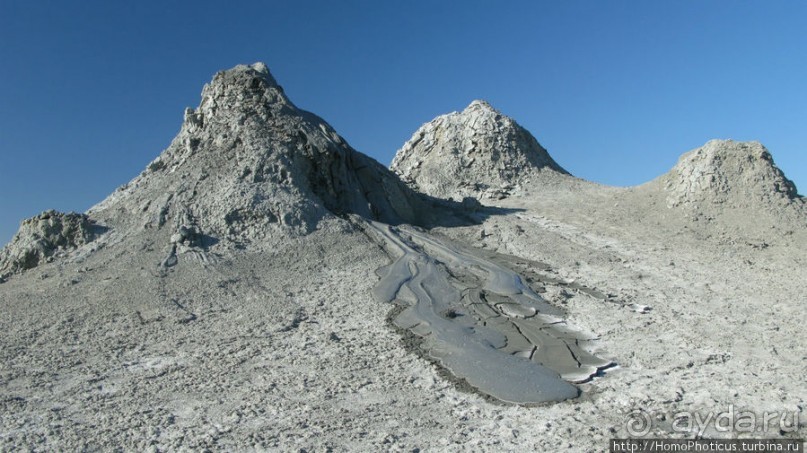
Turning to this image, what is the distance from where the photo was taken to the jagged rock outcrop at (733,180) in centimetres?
1812

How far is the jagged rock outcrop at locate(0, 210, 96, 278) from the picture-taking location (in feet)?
44.8

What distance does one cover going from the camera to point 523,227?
1791 centimetres

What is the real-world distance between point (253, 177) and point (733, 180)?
14.2m

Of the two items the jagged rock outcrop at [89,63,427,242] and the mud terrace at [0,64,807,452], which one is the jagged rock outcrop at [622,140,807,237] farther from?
the jagged rock outcrop at [89,63,427,242]

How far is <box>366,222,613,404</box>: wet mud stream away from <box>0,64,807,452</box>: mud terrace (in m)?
0.05

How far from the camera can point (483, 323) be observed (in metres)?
10.4

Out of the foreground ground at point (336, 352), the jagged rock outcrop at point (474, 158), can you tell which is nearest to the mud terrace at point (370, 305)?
the foreground ground at point (336, 352)

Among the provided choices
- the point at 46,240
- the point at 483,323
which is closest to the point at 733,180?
the point at 483,323

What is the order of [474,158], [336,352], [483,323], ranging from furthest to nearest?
[474,158] < [483,323] < [336,352]

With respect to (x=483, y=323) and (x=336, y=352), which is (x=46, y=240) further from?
(x=483, y=323)

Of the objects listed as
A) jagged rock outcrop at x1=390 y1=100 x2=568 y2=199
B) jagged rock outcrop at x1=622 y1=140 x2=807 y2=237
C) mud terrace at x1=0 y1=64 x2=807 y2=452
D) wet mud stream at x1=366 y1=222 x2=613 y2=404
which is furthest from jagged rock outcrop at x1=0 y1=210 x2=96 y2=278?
jagged rock outcrop at x1=622 y1=140 x2=807 y2=237

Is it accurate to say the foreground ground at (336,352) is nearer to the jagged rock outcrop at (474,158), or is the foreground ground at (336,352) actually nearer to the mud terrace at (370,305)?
the mud terrace at (370,305)

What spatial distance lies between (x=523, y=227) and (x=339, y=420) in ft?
39.3

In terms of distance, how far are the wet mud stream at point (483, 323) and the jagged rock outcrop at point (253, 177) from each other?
239 cm
